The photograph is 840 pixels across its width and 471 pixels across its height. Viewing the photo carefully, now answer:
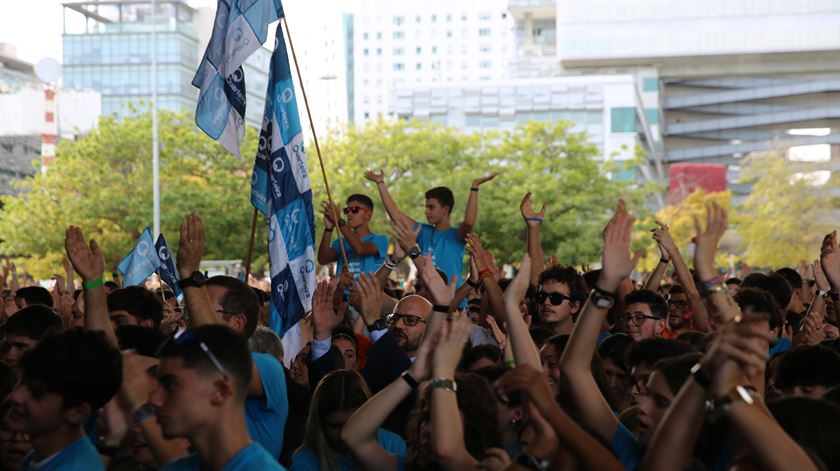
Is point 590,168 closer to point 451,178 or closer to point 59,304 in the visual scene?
point 451,178

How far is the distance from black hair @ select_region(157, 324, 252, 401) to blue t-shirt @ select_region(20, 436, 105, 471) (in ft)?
1.31

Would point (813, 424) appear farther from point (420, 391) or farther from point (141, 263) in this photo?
point (141, 263)

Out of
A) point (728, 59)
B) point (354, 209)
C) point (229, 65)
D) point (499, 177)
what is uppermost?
point (728, 59)

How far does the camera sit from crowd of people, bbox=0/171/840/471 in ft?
12.4

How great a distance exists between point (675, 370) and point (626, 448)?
1.04 feet

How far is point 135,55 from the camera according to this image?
115062 mm

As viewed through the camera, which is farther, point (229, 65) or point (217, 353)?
point (229, 65)

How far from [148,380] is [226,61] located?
5126 mm

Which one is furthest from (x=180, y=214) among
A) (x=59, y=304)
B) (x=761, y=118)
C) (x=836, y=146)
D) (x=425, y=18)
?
(x=425, y=18)

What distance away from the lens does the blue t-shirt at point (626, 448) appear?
4.34m

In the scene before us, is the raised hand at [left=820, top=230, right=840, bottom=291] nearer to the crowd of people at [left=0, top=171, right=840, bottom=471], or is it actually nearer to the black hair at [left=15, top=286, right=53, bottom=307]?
the crowd of people at [left=0, top=171, right=840, bottom=471]

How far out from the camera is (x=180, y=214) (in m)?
43.0

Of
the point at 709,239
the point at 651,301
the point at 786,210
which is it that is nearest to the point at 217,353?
the point at 709,239

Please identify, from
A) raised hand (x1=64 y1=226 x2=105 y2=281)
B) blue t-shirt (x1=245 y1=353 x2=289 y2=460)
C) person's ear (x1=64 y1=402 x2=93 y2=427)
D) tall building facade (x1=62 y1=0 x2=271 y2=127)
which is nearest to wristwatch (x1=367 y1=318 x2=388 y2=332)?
raised hand (x1=64 y1=226 x2=105 y2=281)
